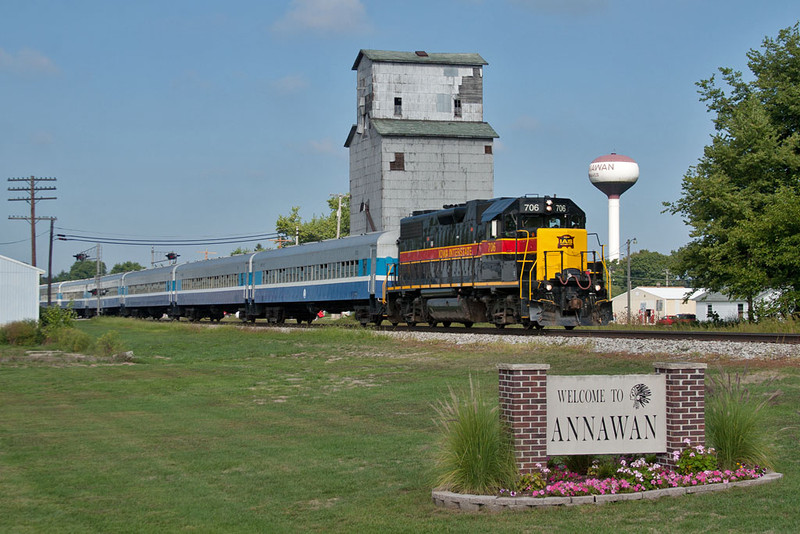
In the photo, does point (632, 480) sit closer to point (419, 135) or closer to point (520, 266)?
point (520, 266)

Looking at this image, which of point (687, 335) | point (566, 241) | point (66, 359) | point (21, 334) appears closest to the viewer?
point (687, 335)

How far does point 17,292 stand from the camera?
4584cm

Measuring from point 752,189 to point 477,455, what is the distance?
99.7ft

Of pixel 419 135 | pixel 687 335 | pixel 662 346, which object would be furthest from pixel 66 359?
pixel 419 135

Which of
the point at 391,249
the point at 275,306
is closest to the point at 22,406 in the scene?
the point at 391,249

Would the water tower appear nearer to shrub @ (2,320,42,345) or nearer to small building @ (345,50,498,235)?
small building @ (345,50,498,235)

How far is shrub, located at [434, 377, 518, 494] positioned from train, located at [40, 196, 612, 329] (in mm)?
17784

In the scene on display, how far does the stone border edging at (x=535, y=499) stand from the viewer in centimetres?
930

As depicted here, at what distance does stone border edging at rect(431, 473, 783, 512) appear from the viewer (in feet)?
30.5

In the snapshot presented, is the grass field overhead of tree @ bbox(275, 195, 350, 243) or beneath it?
beneath

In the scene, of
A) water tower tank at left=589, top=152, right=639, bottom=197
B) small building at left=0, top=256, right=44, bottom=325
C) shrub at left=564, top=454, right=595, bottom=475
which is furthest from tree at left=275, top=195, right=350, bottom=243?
shrub at left=564, top=454, right=595, bottom=475

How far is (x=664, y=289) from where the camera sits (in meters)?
111

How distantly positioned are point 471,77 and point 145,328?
1338 inches

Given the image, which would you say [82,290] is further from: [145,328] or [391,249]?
[391,249]
